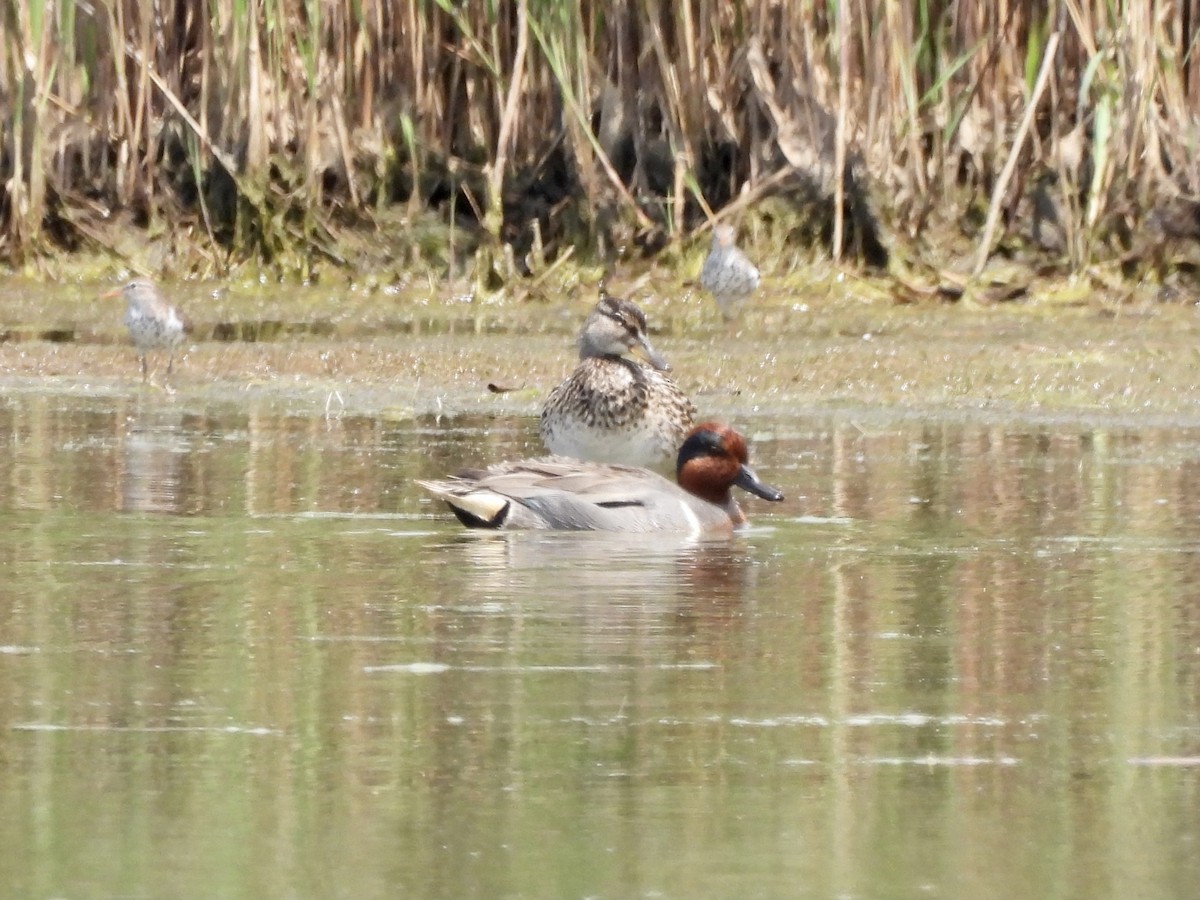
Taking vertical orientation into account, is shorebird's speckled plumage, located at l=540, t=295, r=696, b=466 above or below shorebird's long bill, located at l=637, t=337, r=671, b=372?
below

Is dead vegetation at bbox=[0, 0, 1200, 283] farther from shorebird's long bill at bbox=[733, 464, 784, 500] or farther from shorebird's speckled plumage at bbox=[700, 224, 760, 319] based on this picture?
shorebird's long bill at bbox=[733, 464, 784, 500]

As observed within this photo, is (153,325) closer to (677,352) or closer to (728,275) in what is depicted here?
(677,352)

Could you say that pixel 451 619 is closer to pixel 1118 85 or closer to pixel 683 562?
pixel 683 562

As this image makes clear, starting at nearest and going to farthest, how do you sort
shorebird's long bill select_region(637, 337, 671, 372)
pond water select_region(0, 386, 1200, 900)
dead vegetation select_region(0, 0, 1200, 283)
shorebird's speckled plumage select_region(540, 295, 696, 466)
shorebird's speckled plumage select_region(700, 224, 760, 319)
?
pond water select_region(0, 386, 1200, 900), shorebird's speckled plumage select_region(540, 295, 696, 466), shorebird's long bill select_region(637, 337, 671, 372), shorebird's speckled plumage select_region(700, 224, 760, 319), dead vegetation select_region(0, 0, 1200, 283)

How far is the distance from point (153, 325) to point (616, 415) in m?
3.30

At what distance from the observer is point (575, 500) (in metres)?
7.38

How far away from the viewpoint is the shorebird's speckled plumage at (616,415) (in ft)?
29.2

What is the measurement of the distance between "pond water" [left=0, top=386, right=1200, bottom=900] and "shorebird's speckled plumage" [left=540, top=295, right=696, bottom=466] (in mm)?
543

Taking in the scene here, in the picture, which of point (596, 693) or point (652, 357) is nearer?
point (596, 693)

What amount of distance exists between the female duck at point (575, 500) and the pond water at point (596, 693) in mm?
115

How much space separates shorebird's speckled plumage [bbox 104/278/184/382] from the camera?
11523 mm

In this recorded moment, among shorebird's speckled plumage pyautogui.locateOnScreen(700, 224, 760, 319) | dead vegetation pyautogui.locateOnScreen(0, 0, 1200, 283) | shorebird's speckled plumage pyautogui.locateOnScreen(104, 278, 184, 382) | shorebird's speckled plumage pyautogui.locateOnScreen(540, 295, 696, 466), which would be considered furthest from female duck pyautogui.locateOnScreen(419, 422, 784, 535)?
dead vegetation pyautogui.locateOnScreen(0, 0, 1200, 283)


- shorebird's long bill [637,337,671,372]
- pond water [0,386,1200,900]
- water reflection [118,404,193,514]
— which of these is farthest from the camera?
shorebird's long bill [637,337,671,372]

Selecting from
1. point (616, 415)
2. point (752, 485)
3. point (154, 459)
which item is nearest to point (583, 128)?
point (616, 415)
